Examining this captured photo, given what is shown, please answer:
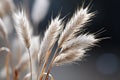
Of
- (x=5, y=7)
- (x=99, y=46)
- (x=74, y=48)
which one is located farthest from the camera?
(x=99, y=46)

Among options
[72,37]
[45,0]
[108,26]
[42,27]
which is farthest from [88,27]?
[72,37]

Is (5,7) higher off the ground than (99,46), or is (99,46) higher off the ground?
(5,7)

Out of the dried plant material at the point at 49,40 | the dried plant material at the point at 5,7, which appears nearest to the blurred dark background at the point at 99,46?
the dried plant material at the point at 5,7

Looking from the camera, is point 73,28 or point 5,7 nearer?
point 73,28

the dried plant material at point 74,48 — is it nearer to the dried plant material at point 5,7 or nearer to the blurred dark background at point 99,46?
the dried plant material at point 5,7

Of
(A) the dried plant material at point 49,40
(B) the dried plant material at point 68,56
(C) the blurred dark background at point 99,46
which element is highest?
(A) the dried plant material at point 49,40

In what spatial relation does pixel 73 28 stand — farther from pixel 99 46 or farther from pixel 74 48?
pixel 99 46

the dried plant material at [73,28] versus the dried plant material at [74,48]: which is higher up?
the dried plant material at [73,28]

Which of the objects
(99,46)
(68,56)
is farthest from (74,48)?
(99,46)

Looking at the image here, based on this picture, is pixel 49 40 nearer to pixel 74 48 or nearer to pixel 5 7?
pixel 74 48

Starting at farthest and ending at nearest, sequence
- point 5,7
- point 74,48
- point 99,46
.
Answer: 1. point 99,46
2. point 5,7
3. point 74,48

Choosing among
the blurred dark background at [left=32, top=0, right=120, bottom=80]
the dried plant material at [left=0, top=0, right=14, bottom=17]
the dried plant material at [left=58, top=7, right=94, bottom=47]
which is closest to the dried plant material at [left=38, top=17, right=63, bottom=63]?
the dried plant material at [left=58, top=7, right=94, bottom=47]
